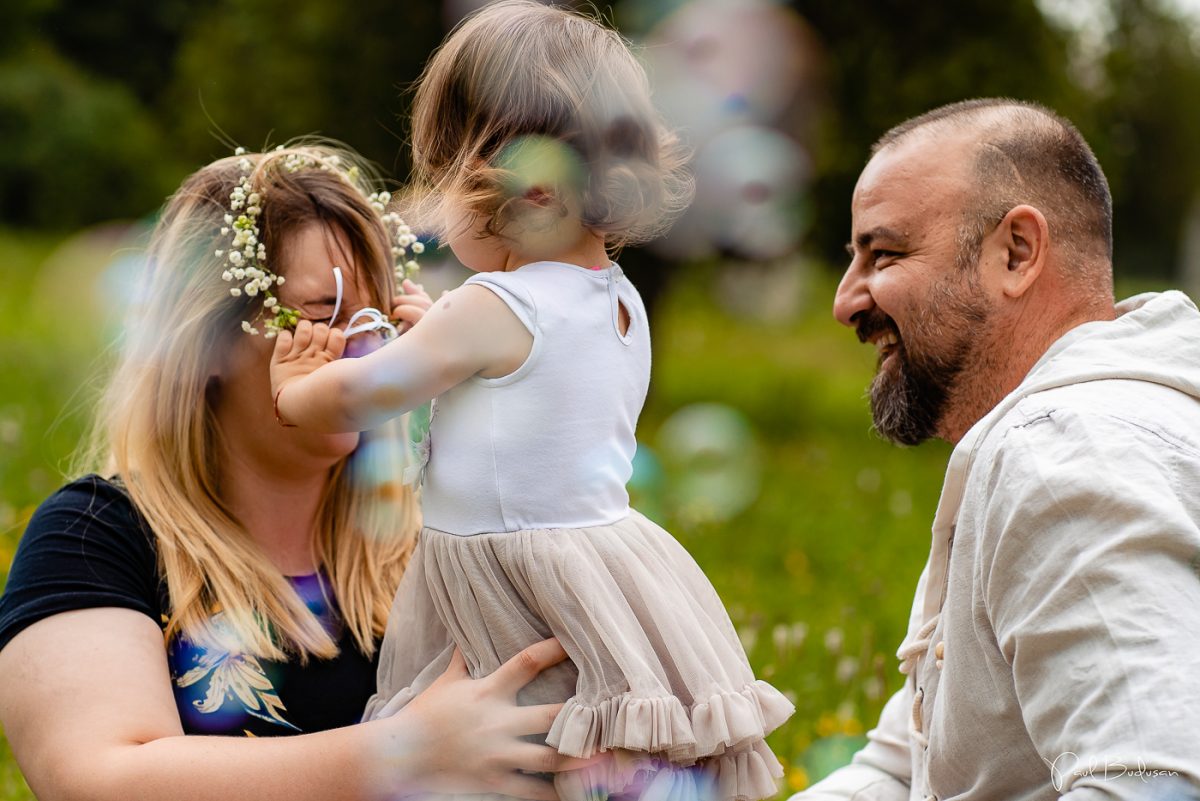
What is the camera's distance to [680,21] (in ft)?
32.4

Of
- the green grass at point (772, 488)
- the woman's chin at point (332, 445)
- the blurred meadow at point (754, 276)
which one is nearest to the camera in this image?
the woman's chin at point (332, 445)

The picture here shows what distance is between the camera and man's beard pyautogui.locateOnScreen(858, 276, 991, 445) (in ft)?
8.71

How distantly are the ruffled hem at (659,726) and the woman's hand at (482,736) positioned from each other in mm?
56

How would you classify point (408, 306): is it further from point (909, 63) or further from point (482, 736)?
point (909, 63)

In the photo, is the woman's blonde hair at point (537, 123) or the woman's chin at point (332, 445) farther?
the woman's chin at point (332, 445)

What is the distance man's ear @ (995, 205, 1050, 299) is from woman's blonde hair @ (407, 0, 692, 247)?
675 mm

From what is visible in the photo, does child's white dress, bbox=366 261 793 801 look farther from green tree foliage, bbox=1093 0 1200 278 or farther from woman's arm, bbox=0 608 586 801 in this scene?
green tree foliage, bbox=1093 0 1200 278

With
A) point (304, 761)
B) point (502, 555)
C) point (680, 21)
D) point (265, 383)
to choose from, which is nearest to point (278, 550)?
point (265, 383)

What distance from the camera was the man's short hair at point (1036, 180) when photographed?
2.63 meters

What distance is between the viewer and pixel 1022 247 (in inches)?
103

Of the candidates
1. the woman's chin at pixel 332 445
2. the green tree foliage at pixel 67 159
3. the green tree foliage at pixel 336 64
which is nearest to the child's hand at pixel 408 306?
the woman's chin at pixel 332 445

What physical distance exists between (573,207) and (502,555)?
2.20 feet

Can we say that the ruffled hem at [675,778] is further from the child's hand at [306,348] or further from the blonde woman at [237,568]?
the child's hand at [306,348]

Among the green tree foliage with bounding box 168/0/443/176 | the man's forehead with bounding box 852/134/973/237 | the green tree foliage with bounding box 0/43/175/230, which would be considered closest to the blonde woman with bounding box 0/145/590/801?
the man's forehead with bounding box 852/134/973/237
